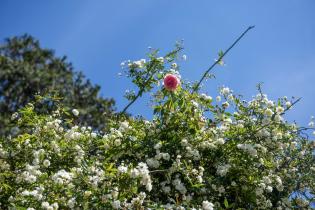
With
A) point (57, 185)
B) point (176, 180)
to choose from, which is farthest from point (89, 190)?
point (176, 180)

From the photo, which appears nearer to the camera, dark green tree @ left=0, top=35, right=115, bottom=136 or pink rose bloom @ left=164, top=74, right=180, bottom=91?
pink rose bloom @ left=164, top=74, right=180, bottom=91

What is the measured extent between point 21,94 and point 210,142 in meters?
13.8

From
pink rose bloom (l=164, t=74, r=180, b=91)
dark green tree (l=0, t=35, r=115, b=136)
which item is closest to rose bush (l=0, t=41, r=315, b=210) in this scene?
pink rose bloom (l=164, t=74, r=180, b=91)

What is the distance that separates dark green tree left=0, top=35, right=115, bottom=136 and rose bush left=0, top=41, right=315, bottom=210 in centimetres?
1140

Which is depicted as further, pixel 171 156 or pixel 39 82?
pixel 39 82

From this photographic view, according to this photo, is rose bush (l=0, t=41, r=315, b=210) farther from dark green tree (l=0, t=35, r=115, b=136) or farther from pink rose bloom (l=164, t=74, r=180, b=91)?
dark green tree (l=0, t=35, r=115, b=136)

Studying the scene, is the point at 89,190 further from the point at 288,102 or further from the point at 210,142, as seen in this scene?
the point at 288,102

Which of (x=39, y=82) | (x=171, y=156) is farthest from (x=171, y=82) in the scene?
(x=39, y=82)

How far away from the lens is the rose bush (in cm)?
361

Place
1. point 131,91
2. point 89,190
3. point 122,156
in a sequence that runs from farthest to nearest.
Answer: point 131,91
point 122,156
point 89,190

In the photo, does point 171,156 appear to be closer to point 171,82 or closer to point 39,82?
point 171,82

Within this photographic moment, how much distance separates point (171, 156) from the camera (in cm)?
423

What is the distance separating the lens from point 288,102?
15.7 feet

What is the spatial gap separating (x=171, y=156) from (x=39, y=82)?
1369 cm
